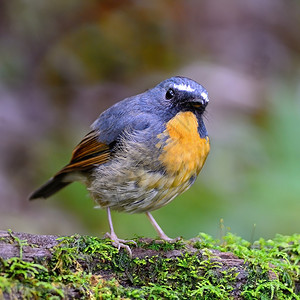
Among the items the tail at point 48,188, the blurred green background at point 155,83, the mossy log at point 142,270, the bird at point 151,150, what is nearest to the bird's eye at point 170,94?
the bird at point 151,150

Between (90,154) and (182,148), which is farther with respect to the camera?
(90,154)

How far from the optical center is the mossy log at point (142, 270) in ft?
9.89

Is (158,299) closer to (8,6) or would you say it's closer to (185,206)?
(185,206)

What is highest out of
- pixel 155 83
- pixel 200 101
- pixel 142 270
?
pixel 155 83

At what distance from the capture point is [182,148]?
14.1 feet

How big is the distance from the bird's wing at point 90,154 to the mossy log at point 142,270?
0.93 metres

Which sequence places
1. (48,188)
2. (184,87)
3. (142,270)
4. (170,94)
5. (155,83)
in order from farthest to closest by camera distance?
(155,83)
(48,188)
(170,94)
(184,87)
(142,270)

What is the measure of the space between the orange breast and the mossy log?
58 cm

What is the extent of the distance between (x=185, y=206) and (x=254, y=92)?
3765 mm

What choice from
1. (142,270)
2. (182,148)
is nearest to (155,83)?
(182,148)

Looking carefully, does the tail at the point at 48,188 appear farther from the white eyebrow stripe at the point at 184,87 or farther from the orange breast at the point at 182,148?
the white eyebrow stripe at the point at 184,87

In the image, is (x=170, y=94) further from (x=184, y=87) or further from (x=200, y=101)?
(x=200, y=101)

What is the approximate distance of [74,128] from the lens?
8211 mm

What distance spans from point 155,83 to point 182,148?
16.6 ft
